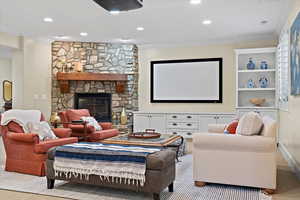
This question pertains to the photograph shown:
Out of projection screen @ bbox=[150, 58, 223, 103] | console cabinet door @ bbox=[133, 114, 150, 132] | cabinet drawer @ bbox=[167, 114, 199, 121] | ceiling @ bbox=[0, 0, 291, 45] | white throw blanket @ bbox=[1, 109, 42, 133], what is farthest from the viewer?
console cabinet door @ bbox=[133, 114, 150, 132]

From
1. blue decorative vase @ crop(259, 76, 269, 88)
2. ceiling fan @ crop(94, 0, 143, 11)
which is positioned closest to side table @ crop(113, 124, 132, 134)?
blue decorative vase @ crop(259, 76, 269, 88)

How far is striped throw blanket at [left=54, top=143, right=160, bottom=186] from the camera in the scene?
3057 mm

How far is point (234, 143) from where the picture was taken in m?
3.43

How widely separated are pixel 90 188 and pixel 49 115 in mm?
4726

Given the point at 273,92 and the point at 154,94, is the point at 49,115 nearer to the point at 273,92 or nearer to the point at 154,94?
the point at 154,94

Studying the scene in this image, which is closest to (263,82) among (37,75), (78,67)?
(78,67)

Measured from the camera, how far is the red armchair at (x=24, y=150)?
13.3 ft

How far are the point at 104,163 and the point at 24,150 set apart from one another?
1.66 meters

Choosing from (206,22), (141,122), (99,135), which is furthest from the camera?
(141,122)

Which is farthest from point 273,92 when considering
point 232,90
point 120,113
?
point 120,113

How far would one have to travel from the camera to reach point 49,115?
7.72 m

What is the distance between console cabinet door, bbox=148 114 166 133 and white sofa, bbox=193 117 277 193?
12.8ft

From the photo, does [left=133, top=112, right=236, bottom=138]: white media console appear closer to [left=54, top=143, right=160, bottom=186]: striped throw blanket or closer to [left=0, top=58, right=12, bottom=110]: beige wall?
[left=54, top=143, right=160, bottom=186]: striped throw blanket

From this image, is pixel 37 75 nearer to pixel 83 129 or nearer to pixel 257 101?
pixel 83 129
